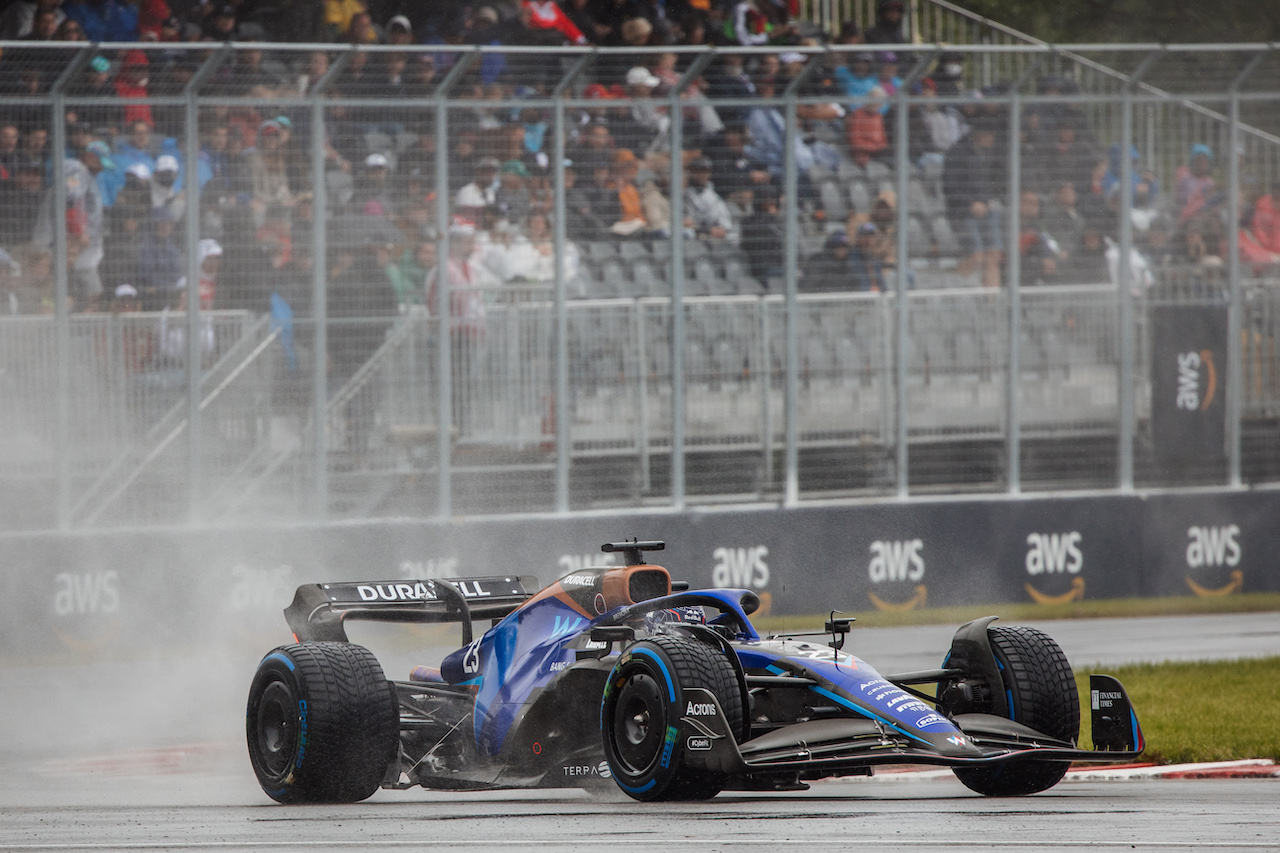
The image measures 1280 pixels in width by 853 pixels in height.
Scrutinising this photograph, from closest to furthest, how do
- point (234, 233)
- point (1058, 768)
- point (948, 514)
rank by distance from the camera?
point (1058, 768)
point (234, 233)
point (948, 514)

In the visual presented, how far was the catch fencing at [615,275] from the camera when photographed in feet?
38.4

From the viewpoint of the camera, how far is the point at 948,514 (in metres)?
13.9

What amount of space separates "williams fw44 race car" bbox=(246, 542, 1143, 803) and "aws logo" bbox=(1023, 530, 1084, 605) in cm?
755

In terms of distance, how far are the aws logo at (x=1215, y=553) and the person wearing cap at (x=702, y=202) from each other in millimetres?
4707

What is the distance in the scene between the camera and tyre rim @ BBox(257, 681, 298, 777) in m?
6.65

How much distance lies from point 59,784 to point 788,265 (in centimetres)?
738

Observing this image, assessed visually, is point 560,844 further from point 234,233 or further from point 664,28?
point 664,28

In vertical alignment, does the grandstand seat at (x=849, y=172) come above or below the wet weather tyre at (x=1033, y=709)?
above

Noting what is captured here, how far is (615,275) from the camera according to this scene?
13266 millimetres

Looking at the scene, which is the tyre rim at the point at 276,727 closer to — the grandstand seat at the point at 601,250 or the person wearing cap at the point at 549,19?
the grandstand seat at the point at 601,250

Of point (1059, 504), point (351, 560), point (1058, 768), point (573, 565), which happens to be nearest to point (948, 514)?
point (1059, 504)

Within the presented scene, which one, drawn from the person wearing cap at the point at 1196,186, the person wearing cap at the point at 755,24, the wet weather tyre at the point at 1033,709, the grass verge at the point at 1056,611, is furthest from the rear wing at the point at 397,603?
the person wearing cap at the point at 755,24

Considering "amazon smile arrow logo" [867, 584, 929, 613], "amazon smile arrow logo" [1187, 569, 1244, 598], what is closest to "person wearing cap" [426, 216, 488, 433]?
"amazon smile arrow logo" [867, 584, 929, 613]

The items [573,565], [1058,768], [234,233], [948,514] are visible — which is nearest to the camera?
[1058,768]
